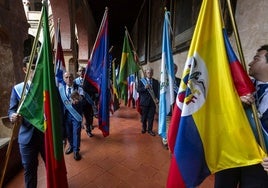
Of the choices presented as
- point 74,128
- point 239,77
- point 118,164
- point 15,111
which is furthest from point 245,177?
point 74,128

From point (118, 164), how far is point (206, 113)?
2.06 meters

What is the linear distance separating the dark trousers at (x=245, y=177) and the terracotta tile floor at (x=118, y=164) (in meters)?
1.02

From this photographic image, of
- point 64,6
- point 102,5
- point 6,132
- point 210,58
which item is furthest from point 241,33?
point 102,5

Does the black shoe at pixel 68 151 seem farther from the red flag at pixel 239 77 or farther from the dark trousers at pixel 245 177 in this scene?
the red flag at pixel 239 77

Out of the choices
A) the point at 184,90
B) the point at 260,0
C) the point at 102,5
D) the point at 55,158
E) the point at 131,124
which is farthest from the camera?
the point at 102,5

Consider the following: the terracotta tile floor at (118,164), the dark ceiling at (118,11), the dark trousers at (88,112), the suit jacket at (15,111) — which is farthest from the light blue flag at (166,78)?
the dark ceiling at (118,11)

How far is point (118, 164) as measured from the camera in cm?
297

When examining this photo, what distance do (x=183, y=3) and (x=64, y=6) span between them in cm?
363

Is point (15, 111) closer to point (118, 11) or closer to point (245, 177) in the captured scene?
point (245, 177)

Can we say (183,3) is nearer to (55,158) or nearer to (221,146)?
(221,146)

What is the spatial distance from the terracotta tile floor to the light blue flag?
0.58 metres

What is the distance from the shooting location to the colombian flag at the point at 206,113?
131 centimetres

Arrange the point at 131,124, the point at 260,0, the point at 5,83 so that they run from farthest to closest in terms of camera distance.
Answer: the point at 131,124 → the point at 5,83 → the point at 260,0

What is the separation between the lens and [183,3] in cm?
410
